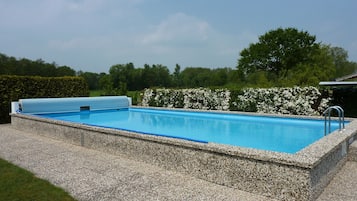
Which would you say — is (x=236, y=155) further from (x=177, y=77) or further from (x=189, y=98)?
(x=177, y=77)

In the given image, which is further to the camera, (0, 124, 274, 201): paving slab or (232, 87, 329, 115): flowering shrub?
(232, 87, 329, 115): flowering shrub

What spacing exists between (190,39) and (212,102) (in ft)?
35.6

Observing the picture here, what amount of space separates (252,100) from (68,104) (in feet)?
25.5

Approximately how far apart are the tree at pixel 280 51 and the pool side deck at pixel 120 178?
3073 centimetres

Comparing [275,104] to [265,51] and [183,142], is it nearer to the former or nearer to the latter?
[183,142]

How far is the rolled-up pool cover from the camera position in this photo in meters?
10.8

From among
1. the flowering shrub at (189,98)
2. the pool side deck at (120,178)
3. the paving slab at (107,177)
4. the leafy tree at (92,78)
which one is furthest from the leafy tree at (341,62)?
the paving slab at (107,177)

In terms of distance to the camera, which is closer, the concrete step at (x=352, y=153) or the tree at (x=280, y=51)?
the concrete step at (x=352, y=153)

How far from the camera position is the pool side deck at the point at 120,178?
375 cm

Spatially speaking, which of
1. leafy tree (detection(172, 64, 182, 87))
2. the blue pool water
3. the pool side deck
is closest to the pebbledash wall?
the pool side deck

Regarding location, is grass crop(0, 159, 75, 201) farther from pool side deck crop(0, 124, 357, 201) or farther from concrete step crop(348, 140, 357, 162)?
concrete step crop(348, 140, 357, 162)

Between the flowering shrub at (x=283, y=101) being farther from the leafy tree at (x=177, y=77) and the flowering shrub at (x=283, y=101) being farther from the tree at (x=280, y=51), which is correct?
the leafy tree at (x=177, y=77)

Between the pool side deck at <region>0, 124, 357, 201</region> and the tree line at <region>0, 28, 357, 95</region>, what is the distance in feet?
69.9

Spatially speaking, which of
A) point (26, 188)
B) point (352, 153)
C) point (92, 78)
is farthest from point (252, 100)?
point (92, 78)
